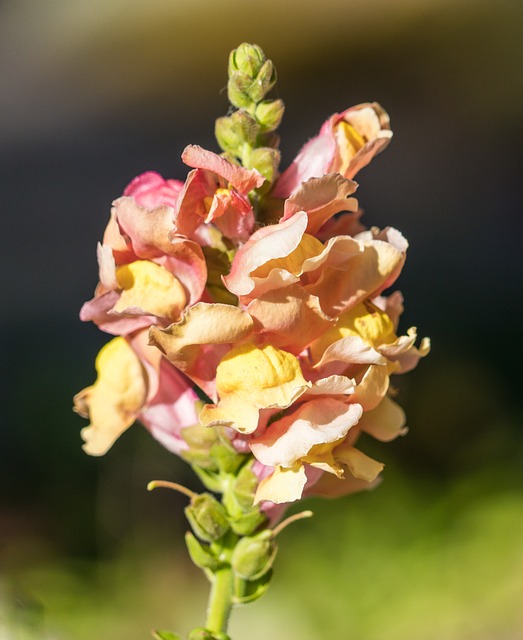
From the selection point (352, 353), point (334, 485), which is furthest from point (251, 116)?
point (334, 485)

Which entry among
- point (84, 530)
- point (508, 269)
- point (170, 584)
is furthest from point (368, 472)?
point (508, 269)

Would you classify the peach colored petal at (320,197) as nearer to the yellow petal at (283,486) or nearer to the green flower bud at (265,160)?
the green flower bud at (265,160)

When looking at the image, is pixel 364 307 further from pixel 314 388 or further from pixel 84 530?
pixel 84 530

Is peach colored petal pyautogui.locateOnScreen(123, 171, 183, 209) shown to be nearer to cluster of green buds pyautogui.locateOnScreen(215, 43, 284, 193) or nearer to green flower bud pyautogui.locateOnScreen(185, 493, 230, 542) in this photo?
cluster of green buds pyautogui.locateOnScreen(215, 43, 284, 193)

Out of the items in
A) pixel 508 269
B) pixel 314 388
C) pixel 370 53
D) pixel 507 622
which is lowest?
pixel 507 622

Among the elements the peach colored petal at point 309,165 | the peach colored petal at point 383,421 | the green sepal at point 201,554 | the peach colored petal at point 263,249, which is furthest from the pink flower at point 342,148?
the green sepal at point 201,554

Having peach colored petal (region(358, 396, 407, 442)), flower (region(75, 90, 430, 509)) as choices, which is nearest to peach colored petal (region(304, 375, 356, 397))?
flower (region(75, 90, 430, 509))
